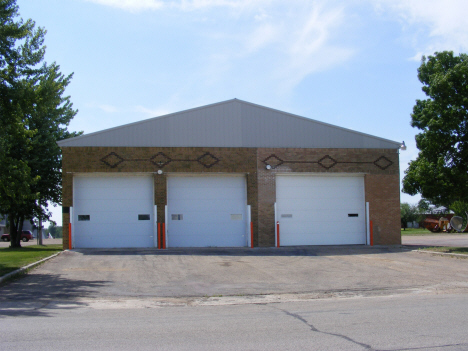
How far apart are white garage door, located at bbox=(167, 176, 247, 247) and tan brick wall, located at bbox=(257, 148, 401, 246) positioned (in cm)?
118

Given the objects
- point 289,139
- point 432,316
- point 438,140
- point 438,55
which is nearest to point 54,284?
point 432,316

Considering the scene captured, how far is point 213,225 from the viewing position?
25.1 meters

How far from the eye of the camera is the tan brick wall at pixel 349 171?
996 inches

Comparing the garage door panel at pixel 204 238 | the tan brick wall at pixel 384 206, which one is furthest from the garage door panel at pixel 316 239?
the garage door panel at pixel 204 238

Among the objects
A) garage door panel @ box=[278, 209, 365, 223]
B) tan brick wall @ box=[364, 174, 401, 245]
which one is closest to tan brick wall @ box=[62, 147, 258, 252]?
garage door panel @ box=[278, 209, 365, 223]

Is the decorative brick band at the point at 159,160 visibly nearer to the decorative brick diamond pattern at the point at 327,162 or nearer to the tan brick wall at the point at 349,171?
the tan brick wall at the point at 349,171

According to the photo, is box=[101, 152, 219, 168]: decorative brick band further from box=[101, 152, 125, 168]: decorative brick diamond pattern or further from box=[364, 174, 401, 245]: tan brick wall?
box=[364, 174, 401, 245]: tan brick wall

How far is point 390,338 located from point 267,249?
17224 mm

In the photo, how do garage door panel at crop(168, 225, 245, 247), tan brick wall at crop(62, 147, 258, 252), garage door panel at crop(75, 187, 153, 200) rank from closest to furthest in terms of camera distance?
tan brick wall at crop(62, 147, 258, 252), garage door panel at crop(75, 187, 153, 200), garage door panel at crop(168, 225, 245, 247)

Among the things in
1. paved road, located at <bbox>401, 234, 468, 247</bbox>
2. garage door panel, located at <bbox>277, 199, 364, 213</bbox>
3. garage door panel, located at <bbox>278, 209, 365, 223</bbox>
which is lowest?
paved road, located at <bbox>401, 234, 468, 247</bbox>

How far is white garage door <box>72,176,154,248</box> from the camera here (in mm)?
24359

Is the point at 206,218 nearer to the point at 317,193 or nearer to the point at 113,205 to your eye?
the point at 113,205

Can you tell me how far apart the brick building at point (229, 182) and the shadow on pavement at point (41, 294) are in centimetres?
920

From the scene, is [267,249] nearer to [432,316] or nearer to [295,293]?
[295,293]
